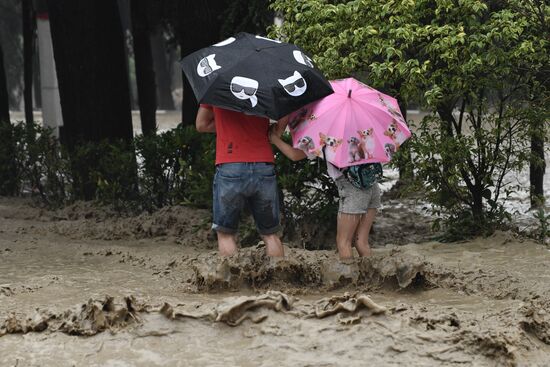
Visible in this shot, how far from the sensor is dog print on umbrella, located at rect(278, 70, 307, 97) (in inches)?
259

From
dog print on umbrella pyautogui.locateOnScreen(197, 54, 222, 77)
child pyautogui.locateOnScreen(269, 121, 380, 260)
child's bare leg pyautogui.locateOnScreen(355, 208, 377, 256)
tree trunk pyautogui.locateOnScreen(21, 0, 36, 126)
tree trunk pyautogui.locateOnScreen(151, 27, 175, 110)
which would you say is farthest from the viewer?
tree trunk pyautogui.locateOnScreen(151, 27, 175, 110)

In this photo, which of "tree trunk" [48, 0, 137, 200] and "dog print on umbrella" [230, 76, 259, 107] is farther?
"tree trunk" [48, 0, 137, 200]

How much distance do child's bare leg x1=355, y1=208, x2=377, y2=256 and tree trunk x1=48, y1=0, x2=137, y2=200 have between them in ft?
18.8

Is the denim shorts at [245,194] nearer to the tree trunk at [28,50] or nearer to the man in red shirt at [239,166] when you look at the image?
the man in red shirt at [239,166]

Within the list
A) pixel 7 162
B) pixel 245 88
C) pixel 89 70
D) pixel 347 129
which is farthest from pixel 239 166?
pixel 7 162

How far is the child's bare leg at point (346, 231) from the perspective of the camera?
276 inches

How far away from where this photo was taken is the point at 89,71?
41.7 ft

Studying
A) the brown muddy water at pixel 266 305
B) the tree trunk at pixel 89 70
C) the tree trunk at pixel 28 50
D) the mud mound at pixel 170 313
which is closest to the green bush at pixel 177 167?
the brown muddy water at pixel 266 305

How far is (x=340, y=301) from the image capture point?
5344 mm

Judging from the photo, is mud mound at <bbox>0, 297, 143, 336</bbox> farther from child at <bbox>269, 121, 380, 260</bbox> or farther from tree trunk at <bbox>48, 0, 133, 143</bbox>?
tree trunk at <bbox>48, 0, 133, 143</bbox>

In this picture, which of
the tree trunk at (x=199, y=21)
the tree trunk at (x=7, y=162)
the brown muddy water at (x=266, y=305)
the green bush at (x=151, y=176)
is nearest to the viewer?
the brown muddy water at (x=266, y=305)

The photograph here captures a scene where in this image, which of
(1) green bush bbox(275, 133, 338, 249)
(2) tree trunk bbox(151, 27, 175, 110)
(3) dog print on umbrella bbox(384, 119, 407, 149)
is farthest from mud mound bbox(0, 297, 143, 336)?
(2) tree trunk bbox(151, 27, 175, 110)

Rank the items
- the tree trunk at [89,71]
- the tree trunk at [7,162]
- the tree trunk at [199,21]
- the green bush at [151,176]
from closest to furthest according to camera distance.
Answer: the green bush at [151,176] → the tree trunk at [199,21] → the tree trunk at [89,71] → the tree trunk at [7,162]

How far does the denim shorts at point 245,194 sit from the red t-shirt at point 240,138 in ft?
0.16
